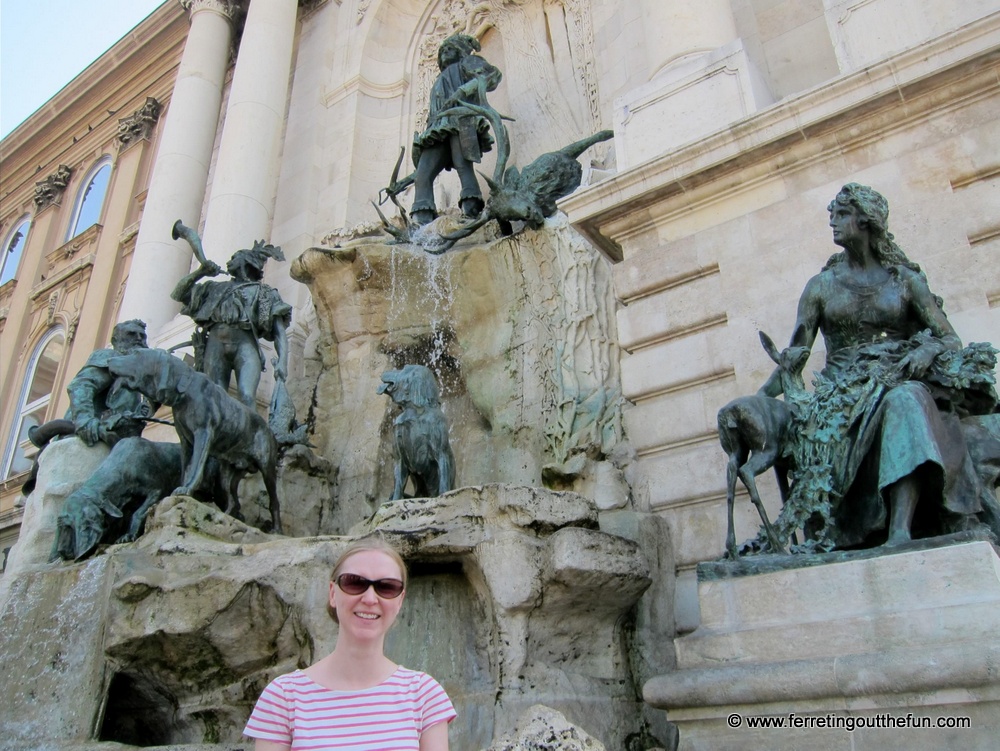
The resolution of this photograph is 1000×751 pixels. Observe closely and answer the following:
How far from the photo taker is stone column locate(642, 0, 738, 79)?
7.35 metres

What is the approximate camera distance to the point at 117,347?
333 inches

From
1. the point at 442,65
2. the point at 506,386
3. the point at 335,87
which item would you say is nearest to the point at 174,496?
the point at 506,386

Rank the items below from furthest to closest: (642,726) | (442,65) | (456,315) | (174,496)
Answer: (442,65) → (456,315) → (174,496) → (642,726)

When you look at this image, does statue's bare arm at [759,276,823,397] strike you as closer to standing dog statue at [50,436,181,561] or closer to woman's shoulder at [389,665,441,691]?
Answer: woman's shoulder at [389,665,441,691]

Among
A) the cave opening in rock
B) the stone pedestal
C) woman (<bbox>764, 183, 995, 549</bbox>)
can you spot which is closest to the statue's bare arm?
woman (<bbox>764, 183, 995, 549</bbox>)

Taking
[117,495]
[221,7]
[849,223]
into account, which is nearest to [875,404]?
[849,223]

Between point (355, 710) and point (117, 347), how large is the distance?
7568 mm

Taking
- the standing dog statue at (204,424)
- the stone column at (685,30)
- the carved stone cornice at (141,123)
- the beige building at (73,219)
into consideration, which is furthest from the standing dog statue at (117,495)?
the carved stone cornice at (141,123)

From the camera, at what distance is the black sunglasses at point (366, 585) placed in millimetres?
1909

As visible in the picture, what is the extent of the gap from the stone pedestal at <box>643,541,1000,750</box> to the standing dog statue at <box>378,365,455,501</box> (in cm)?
280

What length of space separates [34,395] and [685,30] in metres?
17.2

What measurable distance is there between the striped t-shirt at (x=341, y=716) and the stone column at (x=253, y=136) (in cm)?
955

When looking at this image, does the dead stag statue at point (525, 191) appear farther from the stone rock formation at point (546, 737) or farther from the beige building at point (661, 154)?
the stone rock formation at point (546, 737)

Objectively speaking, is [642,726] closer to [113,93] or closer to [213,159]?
[213,159]
